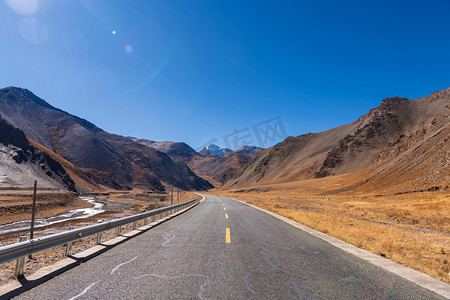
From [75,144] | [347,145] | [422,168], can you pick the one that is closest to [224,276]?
[422,168]

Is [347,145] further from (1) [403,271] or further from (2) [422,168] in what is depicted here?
(1) [403,271]

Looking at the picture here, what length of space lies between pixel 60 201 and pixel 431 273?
52558mm

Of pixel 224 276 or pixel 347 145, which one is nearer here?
pixel 224 276

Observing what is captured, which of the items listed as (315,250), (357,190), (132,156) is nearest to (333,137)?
(357,190)

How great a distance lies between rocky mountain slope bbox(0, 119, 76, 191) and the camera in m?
57.9

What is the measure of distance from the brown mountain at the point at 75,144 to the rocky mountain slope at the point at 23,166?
3279cm

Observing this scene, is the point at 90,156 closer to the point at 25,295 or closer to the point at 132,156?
the point at 132,156

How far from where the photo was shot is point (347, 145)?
112m

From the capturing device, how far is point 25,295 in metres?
3.84

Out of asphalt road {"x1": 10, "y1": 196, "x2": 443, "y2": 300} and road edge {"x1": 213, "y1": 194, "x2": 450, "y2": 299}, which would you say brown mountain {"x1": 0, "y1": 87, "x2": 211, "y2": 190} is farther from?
road edge {"x1": 213, "y1": 194, "x2": 450, "y2": 299}

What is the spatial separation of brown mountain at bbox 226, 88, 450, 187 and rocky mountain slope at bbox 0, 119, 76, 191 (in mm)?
88802

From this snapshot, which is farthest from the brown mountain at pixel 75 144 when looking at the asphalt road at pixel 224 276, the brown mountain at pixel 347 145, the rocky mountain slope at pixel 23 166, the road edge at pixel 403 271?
the road edge at pixel 403 271

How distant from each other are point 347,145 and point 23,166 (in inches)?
4824

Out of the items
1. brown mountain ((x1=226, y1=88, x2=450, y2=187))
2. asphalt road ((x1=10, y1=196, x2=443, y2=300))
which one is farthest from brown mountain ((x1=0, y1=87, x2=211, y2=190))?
asphalt road ((x1=10, y1=196, x2=443, y2=300))
